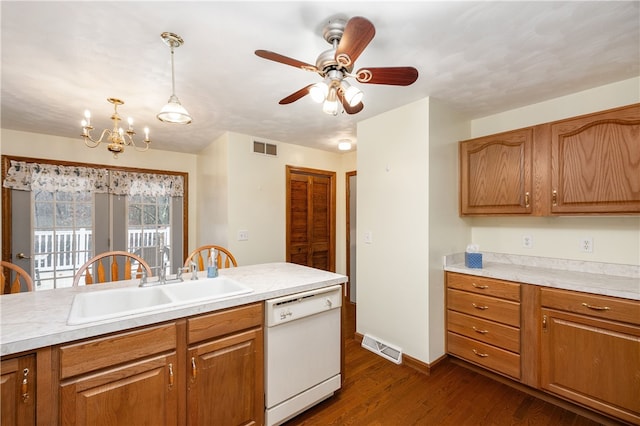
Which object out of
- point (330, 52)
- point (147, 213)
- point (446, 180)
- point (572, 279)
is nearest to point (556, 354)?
point (572, 279)

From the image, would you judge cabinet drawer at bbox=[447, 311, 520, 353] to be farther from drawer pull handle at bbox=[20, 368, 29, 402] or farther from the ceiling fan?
drawer pull handle at bbox=[20, 368, 29, 402]

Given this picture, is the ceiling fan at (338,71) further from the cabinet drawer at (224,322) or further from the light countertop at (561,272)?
the light countertop at (561,272)

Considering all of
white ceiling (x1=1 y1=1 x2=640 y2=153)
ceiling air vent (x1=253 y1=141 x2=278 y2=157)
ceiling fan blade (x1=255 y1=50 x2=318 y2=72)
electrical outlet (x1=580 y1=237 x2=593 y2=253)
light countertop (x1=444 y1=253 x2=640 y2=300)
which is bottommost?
light countertop (x1=444 y1=253 x2=640 y2=300)

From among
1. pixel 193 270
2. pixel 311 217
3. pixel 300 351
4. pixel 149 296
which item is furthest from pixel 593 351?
pixel 311 217

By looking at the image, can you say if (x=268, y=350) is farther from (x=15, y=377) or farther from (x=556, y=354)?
(x=556, y=354)

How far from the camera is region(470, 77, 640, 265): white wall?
2098 mm

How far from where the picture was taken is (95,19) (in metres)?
1.42

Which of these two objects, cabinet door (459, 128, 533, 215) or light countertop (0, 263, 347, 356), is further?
cabinet door (459, 128, 533, 215)

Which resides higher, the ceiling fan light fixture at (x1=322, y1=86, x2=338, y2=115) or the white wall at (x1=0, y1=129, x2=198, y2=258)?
the white wall at (x1=0, y1=129, x2=198, y2=258)

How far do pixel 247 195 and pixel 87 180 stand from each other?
213 cm

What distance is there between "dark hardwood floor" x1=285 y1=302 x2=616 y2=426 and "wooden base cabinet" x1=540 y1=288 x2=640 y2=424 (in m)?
0.19

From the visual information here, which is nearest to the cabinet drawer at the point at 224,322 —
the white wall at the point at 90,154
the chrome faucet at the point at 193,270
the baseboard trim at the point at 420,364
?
the chrome faucet at the point at 193,270

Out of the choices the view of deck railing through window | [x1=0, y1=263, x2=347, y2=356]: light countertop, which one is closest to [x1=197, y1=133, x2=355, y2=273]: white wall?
the view of deck railing through window

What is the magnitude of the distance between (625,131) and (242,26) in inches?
102
